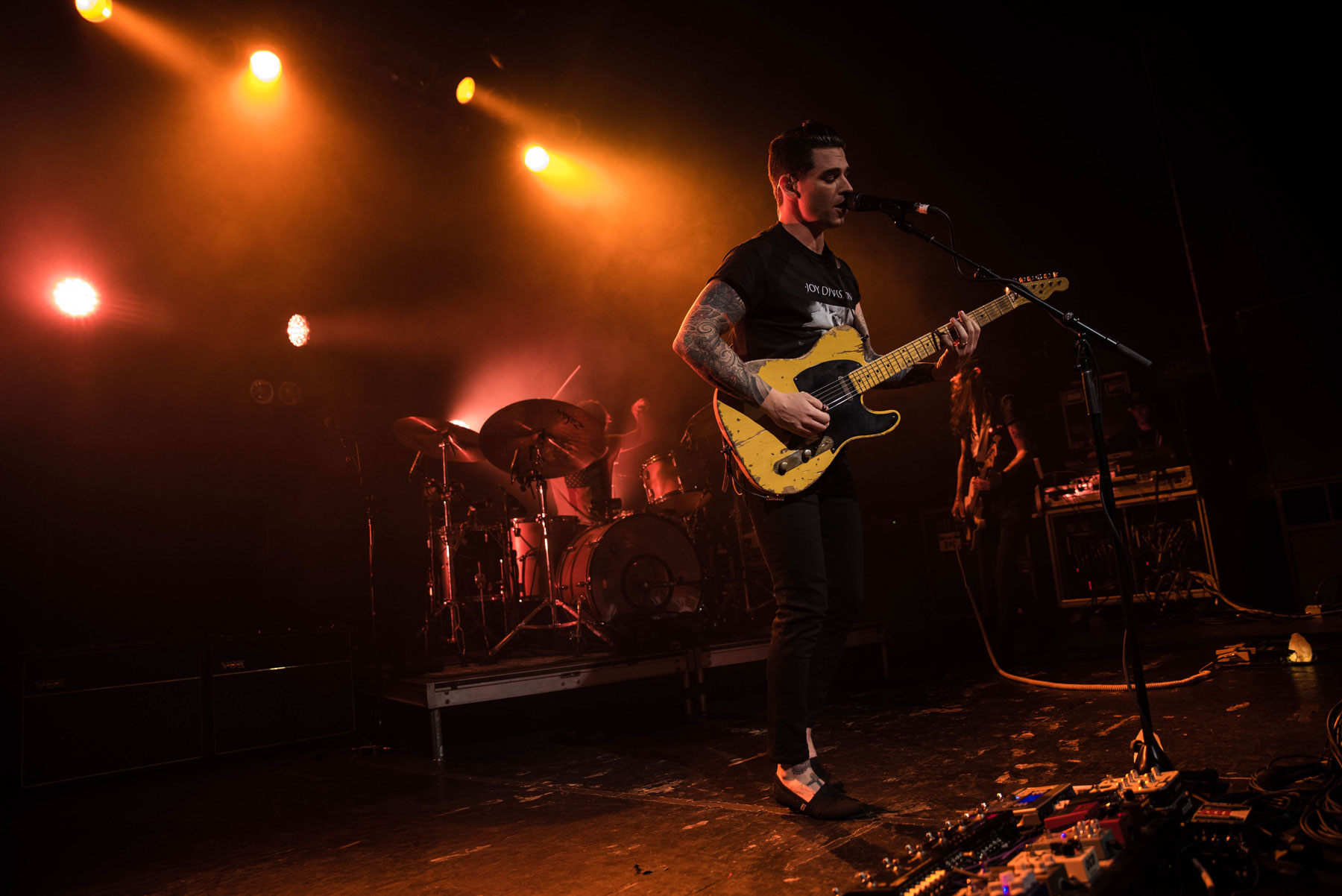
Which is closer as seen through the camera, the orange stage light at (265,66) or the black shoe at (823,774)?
the black shoe at (823,774)

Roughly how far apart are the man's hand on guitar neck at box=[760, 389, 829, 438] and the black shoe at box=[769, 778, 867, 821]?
1054 mm

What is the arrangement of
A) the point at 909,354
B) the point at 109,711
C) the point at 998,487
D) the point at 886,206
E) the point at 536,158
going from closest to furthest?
the point at 886,206, the point at 909,354, the point at 109,711, the point at 998,487, the point at 536,158

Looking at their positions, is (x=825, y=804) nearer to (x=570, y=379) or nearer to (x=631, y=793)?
(x=631, y=793)

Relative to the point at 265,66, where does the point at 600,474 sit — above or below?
below

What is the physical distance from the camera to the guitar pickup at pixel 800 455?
232 centimetres

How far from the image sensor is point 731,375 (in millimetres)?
2275

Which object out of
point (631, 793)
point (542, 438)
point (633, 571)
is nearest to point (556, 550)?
point (633, 571)

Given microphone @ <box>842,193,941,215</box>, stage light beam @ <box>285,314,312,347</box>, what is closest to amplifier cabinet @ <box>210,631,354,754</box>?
stage light beam @ <box>285,314,312,347</box>

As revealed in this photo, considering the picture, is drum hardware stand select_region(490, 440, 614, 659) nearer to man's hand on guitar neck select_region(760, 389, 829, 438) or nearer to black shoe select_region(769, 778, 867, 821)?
black shoe select_region(769, 778, 867, 821)

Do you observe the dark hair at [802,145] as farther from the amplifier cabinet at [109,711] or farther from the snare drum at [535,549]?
the amplifier cabinet at [109,711]

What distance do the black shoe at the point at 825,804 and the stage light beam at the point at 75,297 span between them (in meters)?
5.89

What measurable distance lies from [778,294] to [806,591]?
94cm

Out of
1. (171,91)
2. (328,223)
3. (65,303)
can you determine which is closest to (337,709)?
(65,303)

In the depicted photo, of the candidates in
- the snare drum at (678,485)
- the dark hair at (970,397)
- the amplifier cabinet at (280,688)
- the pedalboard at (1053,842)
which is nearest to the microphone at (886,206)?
the pedalboard at (1053,842)
